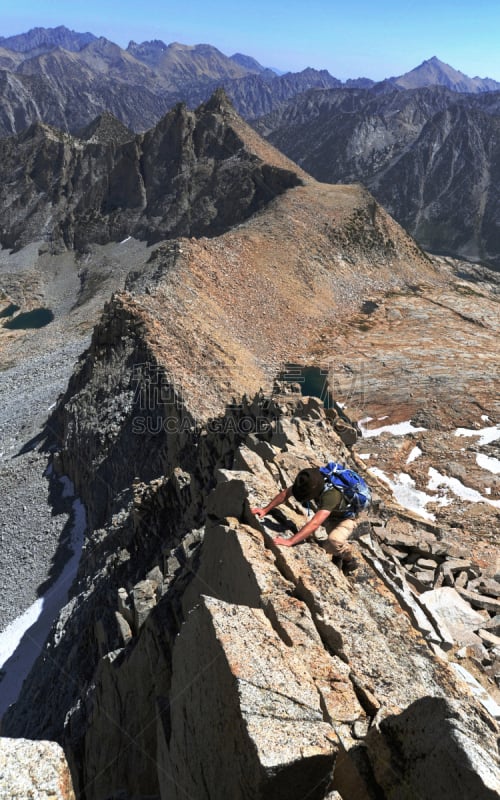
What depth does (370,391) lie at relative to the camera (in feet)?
172

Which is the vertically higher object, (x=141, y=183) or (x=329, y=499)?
(x=141, y=183)

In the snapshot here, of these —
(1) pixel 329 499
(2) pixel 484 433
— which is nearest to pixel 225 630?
(1) pixel 329 499

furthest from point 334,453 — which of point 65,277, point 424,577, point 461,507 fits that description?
point 65,277

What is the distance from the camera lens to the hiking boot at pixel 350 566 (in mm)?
11387

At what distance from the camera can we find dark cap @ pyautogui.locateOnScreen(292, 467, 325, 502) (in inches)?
413

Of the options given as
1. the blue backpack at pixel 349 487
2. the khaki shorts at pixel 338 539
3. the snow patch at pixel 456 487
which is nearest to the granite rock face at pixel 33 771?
the khaki shorts at pixel 338 539

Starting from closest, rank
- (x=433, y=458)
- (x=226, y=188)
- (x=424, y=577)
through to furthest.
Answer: (x=424, y=577) → (x=433, y=458) → (x=226, y=188)

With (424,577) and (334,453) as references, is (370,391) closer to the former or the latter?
(334,453)

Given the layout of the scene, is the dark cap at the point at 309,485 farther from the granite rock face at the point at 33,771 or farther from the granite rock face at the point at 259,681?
the granite rock face at the point at 33,771

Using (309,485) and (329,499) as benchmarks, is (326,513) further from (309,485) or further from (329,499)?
(309,485)

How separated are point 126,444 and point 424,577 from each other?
20358mm

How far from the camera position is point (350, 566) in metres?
11.4

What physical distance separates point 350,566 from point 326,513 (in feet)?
5.24

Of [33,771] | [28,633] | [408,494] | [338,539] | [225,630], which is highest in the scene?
[33,771]
